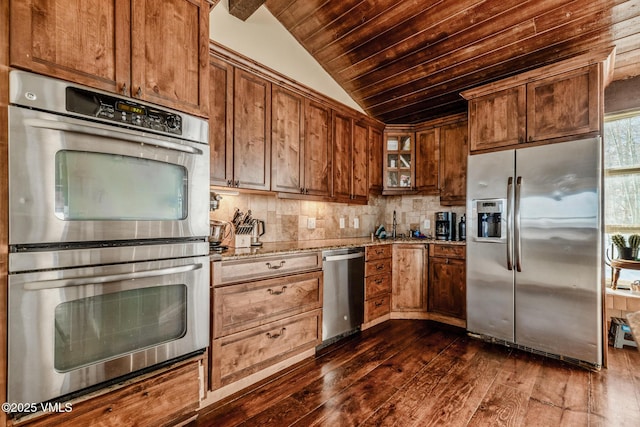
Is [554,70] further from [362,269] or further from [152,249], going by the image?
[152,249]

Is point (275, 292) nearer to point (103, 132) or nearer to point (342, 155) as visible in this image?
point (103, 132)

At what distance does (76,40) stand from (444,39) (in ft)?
9.50

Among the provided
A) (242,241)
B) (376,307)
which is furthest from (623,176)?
(242,241)

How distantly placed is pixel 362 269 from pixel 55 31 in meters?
2.83

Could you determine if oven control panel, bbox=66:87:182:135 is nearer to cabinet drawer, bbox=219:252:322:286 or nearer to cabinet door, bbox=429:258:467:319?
cabinet drawer, bbox=219:252:322:286

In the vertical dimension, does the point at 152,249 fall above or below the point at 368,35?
below

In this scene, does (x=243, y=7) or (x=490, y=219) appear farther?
(x=490, y=219)

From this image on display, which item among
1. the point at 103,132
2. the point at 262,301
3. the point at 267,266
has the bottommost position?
the point at 262,301

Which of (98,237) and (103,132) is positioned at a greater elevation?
(103,132)

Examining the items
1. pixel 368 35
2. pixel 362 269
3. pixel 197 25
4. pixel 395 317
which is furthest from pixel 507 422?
pixel 368 35

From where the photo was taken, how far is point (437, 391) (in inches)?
82.3

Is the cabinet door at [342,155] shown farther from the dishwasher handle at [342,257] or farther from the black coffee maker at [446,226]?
the black coffee maker at [446,226]

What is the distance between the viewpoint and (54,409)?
1254 millimetres

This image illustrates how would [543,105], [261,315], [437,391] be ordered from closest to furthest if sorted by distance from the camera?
[437,391] → [261,315] → [543,105]
